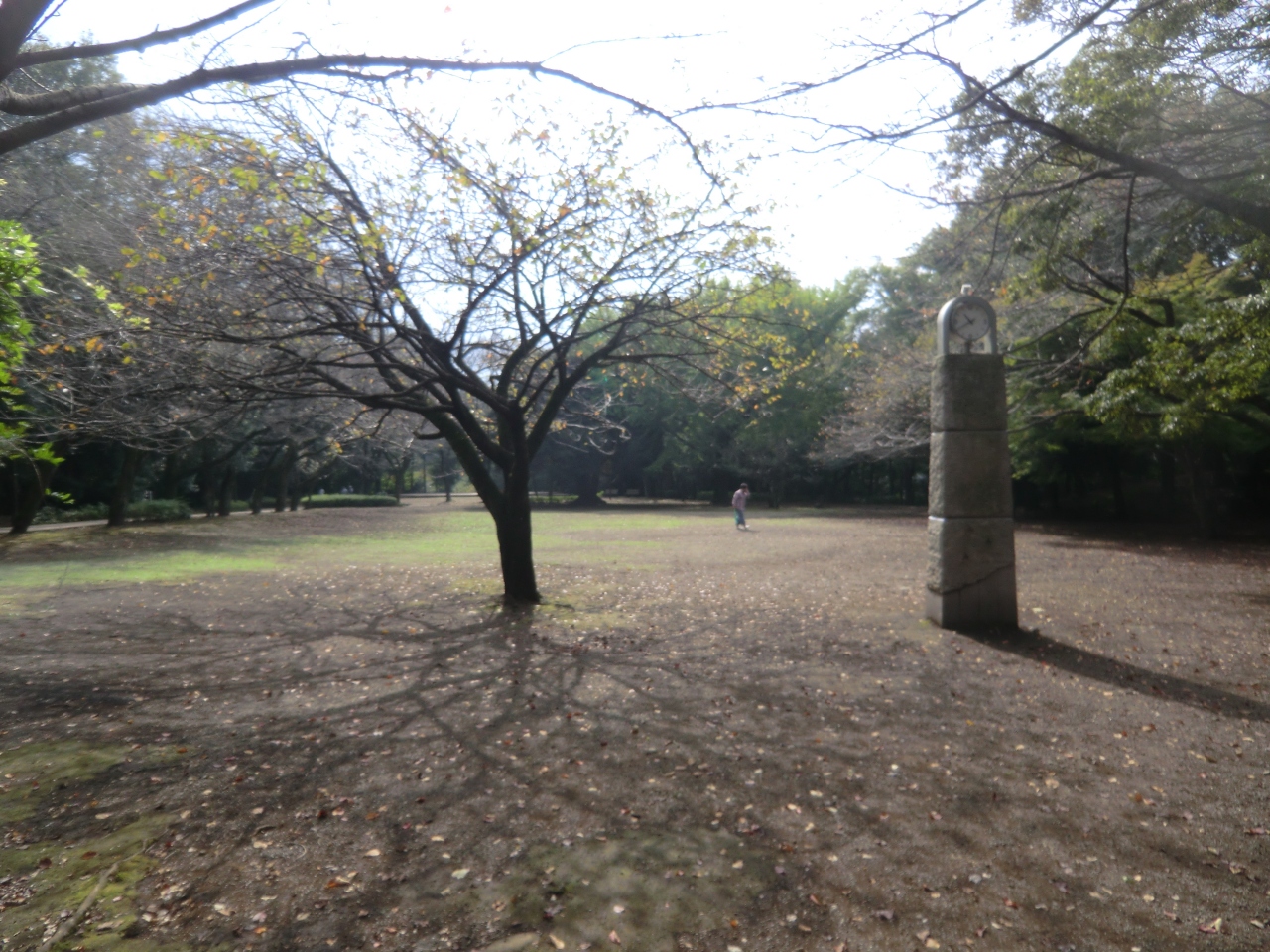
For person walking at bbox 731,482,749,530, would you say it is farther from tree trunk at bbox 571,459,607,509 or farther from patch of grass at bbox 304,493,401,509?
patch of grass at bbox 304,493,401,509

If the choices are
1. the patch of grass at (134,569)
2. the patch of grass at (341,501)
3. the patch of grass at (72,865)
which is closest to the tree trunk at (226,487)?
the patch of grass at (341,501)

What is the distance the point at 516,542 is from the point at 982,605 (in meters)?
6.09

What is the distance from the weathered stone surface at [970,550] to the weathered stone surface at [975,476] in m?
0.16

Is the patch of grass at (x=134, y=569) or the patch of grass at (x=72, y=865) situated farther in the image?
the patch of grass at (x=134, y=569)

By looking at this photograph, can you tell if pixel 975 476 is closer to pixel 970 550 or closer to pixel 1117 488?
pixel 970 550

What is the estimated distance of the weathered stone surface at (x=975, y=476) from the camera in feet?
Result: 30.5

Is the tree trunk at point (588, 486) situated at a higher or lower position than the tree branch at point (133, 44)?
lower

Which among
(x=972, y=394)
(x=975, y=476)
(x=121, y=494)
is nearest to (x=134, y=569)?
(x=121, y=494)

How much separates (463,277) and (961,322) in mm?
5967

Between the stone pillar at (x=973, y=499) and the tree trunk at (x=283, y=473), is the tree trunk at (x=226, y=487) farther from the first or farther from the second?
the stone pillar at (x=973, y=499)

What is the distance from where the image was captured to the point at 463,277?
31.9 ft

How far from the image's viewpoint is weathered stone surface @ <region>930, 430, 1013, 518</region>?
9.30 meters

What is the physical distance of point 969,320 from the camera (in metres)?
9.66

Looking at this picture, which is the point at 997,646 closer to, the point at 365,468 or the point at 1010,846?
the point at 1010,846
